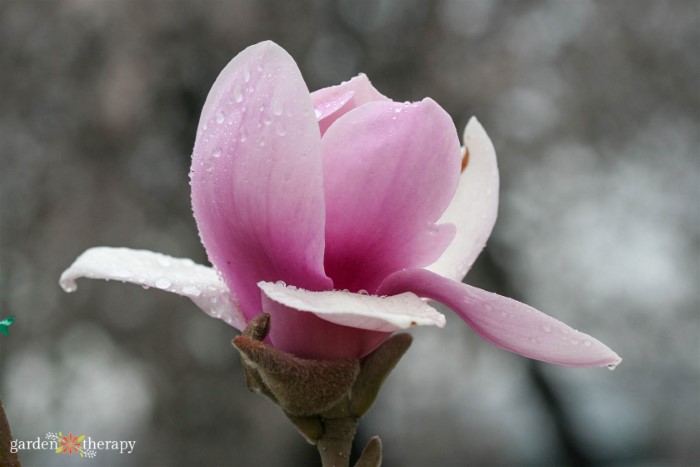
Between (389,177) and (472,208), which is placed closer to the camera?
(389,177)

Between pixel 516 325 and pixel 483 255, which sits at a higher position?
pixel 516 325

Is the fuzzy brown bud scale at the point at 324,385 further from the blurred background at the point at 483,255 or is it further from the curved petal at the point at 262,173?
the blurred background at the point at 483,255

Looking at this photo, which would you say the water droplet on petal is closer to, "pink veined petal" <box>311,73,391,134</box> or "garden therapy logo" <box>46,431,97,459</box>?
"pink veined petal" <box>311,73,391,134</box>

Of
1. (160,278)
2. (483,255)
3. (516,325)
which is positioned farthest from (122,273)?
(483,255)

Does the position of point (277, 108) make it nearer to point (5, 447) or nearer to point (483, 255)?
point (5, 447)

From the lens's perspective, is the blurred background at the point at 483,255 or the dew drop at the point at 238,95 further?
the blurred background at the point at 483,255

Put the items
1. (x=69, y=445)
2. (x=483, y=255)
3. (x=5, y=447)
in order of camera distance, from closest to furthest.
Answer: (x=5, y=447) → (x=69, y=445) → (x=483, y=255)

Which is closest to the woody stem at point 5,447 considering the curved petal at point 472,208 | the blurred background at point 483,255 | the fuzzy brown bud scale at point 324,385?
the fuzzy brown bud scale at point 324,385

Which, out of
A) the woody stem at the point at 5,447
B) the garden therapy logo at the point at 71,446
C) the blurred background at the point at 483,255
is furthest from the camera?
the blurred background at the point at 483,255
